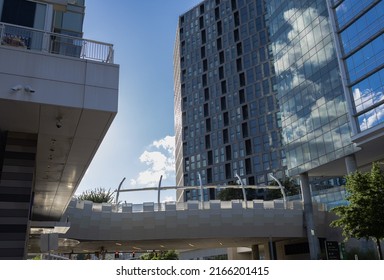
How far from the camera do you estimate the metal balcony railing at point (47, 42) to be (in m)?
11.3

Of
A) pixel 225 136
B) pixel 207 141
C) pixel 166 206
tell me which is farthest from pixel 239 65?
pixel 166 206

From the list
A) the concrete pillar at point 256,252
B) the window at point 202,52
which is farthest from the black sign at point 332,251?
the window at point 202,52

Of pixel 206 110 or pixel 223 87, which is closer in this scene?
pixel 223 87

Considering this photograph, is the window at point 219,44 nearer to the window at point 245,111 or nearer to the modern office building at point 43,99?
the window at point 245,111

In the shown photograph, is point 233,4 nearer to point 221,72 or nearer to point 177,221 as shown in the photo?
point 221,72

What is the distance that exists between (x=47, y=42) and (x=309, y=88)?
41.1m

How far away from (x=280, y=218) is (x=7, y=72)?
43.6 metres

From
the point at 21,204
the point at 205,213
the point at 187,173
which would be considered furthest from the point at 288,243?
the point at 187,173

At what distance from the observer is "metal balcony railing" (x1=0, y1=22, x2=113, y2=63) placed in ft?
37.2

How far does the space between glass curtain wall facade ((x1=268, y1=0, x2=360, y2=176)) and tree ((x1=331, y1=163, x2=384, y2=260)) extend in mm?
11519

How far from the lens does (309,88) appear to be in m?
48.2

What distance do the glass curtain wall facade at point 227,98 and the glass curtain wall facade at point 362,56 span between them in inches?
2048
